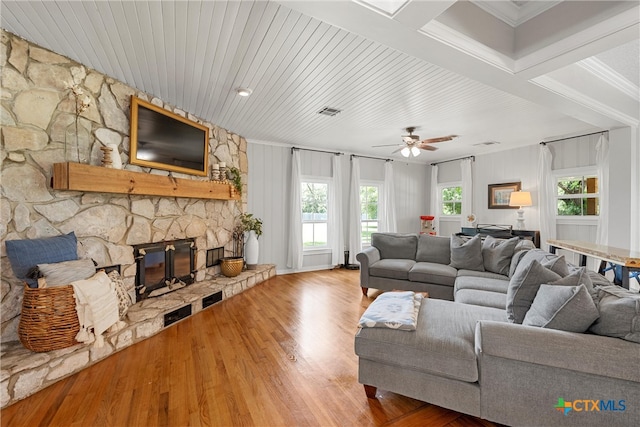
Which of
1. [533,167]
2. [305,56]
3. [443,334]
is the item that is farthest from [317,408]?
[533,167]

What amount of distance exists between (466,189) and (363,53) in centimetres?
518

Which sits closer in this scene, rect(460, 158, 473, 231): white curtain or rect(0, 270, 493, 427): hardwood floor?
rect(0, 270, 493, 427): hardwood floor

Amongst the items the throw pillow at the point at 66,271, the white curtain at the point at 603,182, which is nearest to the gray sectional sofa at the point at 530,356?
the throw pillow at the point at 66,271

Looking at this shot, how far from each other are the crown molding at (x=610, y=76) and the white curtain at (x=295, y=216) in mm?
4277

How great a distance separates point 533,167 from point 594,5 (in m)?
4.34

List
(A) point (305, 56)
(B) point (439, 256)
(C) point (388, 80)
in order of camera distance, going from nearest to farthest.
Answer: (A) point (305, 56) < (C) point (388, 80) < (B) point (439, 256)

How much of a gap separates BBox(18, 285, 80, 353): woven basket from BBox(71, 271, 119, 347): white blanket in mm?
67

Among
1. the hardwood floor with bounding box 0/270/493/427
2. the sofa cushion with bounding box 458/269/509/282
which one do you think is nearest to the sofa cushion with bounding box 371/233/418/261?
the sofa cushion with bounding box 458/269/509/282

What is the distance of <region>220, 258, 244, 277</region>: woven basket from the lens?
4.39m

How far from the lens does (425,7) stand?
150 cm

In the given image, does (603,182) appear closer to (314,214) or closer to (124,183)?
(314,214)

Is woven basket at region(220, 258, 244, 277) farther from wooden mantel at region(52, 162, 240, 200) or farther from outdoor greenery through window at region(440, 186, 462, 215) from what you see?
outdoor greenery through window at region(440, 186, 462, 215)

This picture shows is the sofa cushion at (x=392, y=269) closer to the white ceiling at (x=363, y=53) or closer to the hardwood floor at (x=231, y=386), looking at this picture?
the hardwood floor at (x=231, y=386)

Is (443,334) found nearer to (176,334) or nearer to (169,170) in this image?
(176,334)
